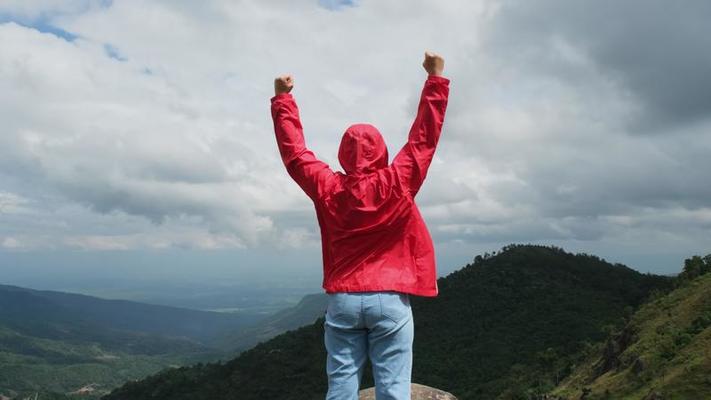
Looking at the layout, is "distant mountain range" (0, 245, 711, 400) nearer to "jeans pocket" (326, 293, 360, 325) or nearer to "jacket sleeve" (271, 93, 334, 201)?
"jeans pocket" (326, 293, 360, 325)

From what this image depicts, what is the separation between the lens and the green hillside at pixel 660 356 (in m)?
26.5

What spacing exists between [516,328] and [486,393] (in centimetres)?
2113

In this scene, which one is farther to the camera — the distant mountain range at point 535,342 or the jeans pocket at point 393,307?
the distant mountain range at point 535,342

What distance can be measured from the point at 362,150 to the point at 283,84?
1055 mm

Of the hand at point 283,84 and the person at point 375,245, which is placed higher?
the hand at point 283,84

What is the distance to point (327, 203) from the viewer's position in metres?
4.80

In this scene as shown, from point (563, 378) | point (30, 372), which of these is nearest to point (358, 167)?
point (563, 378)

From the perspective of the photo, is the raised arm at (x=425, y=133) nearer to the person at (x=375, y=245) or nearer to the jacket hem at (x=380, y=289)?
the person at (x=375, y=245)

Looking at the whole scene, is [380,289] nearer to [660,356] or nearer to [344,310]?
[344,310]

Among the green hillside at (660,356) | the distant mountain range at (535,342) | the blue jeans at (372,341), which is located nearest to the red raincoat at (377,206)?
the blue jeans at (372,341)

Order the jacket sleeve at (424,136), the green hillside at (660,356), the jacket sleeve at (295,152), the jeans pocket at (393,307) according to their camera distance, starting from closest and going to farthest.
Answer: the jeans pocket at (393,307)
the jacket sleeve at (424,136)
the jacket sleeve at (295,152)
the green hillside at (660,356)

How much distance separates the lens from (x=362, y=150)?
480cm

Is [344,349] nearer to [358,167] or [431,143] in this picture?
[358,167]

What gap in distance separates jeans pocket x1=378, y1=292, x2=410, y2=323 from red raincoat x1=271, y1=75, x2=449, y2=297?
56mm
